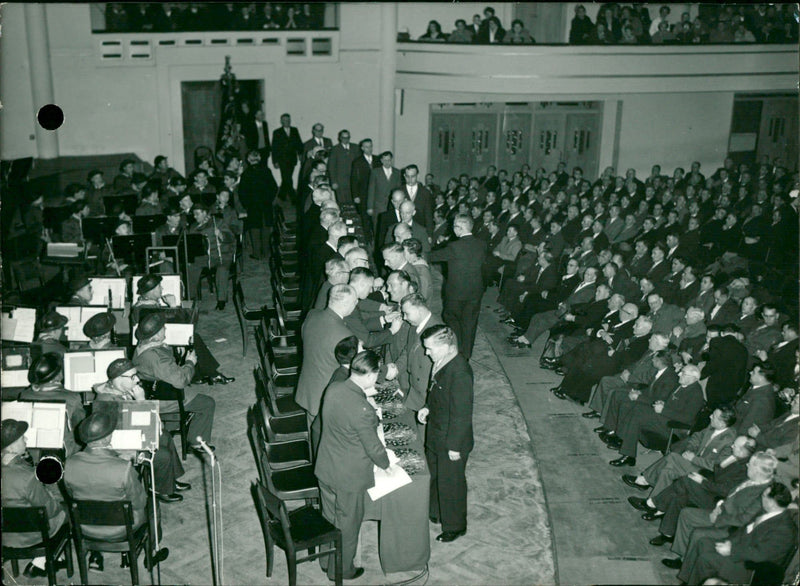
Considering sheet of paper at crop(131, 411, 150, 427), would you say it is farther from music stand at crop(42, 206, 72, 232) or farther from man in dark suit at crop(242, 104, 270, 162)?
man in dark suit at crop(242, 104, 270, 162)

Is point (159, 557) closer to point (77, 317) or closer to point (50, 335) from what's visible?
point (50, 335)

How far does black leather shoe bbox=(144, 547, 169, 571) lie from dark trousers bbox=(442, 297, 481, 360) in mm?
3940

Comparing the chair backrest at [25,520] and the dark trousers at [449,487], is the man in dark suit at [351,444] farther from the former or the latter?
the chair backrest at [25,520]

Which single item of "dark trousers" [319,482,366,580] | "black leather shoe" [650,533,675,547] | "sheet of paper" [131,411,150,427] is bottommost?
"black leather shoe" [650,533,675,547]

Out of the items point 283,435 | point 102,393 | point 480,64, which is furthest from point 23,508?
point 480,64

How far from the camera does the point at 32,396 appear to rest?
235 inches

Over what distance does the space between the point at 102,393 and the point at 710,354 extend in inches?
240

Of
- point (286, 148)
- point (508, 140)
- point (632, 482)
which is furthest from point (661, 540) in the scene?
point (508, 140)

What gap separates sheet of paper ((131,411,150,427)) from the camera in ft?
18.2

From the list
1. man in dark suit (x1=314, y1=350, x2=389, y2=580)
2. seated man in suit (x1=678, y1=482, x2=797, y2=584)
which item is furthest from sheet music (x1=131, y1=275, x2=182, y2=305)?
seated man in suit (x1=678, y1=482, x2=797, y2=584)

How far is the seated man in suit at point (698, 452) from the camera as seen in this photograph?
6672mm

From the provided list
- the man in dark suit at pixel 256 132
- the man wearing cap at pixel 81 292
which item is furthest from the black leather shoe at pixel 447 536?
the man in dark suit at pixel 256 132

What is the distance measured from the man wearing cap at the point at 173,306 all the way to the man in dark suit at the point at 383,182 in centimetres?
383

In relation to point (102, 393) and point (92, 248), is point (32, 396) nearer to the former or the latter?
point (102, 393)
